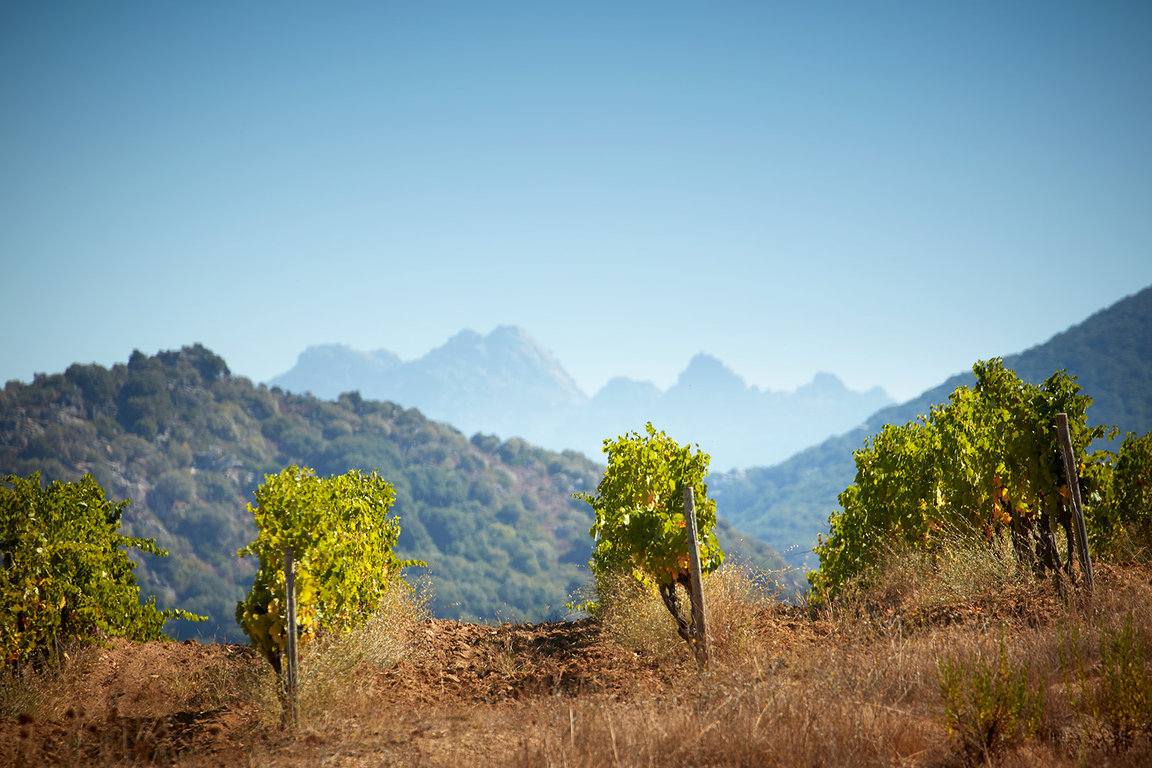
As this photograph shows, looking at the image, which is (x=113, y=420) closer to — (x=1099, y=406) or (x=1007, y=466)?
(x=1007, y=466)

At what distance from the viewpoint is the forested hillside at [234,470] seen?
455 ft

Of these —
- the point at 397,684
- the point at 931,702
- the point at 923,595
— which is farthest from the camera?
the point at 923,595

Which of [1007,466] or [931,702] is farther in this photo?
[1007,466]

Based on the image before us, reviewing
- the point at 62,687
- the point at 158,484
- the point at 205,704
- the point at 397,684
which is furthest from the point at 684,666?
the point at 158,484

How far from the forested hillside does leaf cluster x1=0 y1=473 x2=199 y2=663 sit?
118m

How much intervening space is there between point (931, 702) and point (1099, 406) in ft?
680

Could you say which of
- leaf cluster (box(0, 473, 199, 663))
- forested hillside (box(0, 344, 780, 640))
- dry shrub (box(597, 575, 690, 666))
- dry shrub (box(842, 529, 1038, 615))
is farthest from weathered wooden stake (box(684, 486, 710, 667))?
forested hillside (box(0, 344, 780, 640))

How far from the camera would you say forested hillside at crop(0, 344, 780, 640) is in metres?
139

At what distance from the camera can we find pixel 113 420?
16212cm

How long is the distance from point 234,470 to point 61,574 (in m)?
176

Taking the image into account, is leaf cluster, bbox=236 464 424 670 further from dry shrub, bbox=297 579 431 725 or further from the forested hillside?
the forested hillside

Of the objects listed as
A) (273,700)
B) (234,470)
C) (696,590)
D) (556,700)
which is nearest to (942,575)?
(696,590)

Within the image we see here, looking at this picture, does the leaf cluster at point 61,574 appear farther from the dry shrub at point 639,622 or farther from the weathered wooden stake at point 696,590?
the weathered wooden stake at point 696,590

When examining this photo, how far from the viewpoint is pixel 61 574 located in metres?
8.23
